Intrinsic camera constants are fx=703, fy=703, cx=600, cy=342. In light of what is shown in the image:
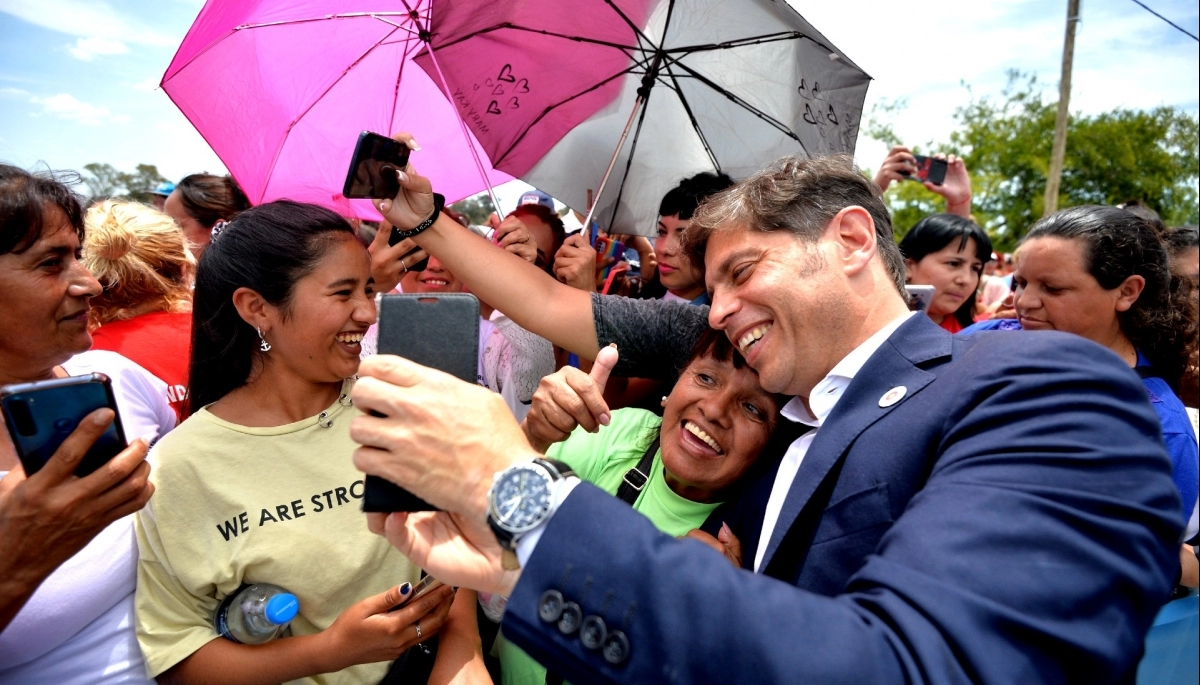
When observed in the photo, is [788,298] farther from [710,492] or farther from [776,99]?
[776,99]

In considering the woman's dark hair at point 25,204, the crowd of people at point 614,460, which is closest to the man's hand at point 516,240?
the crowd of people at point 614,460

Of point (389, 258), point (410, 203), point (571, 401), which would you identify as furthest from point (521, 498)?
point (389, 258)

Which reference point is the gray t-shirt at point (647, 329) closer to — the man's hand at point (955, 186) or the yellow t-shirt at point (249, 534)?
the yellow t-shirt at point (249, 534)

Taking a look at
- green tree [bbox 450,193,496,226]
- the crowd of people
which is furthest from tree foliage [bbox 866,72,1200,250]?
the crowd of people

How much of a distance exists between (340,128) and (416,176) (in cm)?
87

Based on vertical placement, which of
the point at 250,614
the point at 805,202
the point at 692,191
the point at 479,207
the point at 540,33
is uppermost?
the point at 540,33

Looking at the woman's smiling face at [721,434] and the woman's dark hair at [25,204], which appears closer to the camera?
the woman's dark hair at [25,204]

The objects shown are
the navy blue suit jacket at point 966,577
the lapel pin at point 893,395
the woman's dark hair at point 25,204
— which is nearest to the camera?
the navy blue suit jacket at point 966,577

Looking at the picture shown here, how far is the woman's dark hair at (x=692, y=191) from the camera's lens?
129 inches

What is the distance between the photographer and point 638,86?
3004 millimetres

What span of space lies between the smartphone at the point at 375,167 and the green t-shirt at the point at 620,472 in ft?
3.23

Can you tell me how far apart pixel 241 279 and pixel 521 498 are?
1.59 m

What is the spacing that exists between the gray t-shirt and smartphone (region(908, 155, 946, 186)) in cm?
247

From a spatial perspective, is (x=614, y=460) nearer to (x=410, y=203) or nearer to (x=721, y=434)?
(x=721, y=434)
